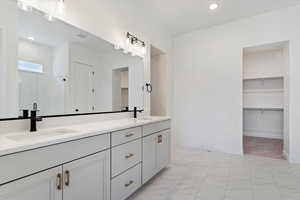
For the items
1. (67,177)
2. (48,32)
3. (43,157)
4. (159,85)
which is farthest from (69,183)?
(159,85)

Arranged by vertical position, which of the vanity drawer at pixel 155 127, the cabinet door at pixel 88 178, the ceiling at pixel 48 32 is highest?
the ceiling at pixel 48 32

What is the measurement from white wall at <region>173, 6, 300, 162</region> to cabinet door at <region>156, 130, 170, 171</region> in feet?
4.78

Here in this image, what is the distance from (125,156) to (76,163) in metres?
0.56

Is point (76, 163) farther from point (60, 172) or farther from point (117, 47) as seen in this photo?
point (117, 47)

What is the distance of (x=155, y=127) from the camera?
225 cm

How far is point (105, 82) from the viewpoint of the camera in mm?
2256

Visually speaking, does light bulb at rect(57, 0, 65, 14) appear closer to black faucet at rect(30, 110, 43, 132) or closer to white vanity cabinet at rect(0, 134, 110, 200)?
black faucet at rect(30, 110, 43, 132)

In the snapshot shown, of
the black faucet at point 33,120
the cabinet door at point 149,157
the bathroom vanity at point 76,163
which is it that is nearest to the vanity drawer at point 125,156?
the bathroom vanity at point 76,163

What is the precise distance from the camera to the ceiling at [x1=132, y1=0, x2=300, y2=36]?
2828mm

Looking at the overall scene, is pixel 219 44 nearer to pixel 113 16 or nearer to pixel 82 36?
pixel 113 16

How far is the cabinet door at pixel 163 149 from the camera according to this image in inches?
91.3

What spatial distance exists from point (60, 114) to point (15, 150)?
821 mm

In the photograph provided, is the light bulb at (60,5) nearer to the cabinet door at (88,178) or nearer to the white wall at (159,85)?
the cabinet door at (88,178)

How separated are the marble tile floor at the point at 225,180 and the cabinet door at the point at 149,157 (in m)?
0.17
